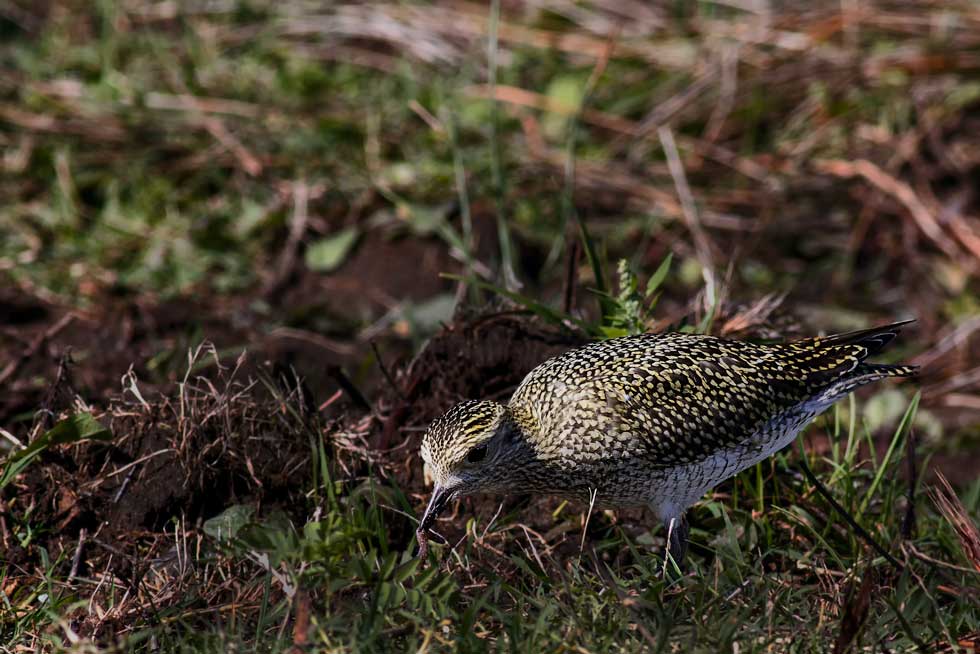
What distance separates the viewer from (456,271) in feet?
22.4

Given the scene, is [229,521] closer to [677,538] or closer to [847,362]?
[677,538]

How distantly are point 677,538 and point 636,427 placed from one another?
44 centimetres

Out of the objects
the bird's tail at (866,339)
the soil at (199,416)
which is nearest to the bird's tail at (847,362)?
the bird's tail at (866,339)

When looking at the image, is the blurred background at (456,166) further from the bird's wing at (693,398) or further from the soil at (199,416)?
the bird's wing at (693,398)

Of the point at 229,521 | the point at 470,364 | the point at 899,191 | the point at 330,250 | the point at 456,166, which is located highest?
the point at 456,166

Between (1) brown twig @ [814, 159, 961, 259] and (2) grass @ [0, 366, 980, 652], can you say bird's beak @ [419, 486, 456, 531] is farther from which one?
(1) brown twig @ [814, 159, 961, 259]

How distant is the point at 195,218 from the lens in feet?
23.7

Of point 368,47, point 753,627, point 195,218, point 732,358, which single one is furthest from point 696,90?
point 753,627

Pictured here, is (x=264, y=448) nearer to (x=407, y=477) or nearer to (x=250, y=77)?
(x=407, y=477)

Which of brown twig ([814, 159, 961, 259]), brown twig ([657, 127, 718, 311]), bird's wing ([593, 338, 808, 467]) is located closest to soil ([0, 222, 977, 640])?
bird's wing ([593, 338, 808, 467])

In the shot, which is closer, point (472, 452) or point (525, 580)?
point (472, 452)

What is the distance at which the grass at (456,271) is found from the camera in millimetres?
3805

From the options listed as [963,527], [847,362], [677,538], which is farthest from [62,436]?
[963,527]

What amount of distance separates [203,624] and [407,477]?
102cm
